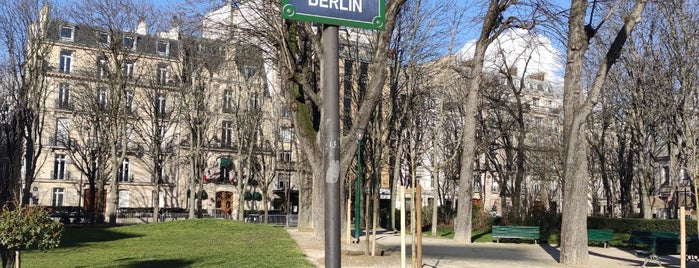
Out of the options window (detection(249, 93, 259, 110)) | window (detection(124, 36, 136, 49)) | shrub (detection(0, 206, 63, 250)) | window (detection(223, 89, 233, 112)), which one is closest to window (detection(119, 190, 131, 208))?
window (detection(223, 89, 233, 112))

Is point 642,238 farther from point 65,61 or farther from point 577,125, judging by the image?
point 65,61

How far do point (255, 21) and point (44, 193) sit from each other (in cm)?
3768

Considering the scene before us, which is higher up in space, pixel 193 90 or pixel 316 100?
pixel 193 90

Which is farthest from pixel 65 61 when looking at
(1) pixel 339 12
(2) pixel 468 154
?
(1) pixel 339 12

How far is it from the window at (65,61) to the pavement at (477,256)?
34917mm

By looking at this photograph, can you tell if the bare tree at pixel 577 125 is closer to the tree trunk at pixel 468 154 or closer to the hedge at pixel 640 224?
the tree trunk at pixel 468 154

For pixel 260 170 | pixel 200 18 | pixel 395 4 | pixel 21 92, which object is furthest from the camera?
pixel 260 170

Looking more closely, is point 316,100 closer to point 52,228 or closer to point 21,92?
point 52,228

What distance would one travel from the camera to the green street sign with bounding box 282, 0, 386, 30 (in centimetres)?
512

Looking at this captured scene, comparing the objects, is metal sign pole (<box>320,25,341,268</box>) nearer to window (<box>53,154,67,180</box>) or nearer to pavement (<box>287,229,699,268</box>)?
pavement (<box>287,229,699,268</box>)

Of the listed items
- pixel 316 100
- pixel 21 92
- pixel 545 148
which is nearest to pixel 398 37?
pixel 316 100

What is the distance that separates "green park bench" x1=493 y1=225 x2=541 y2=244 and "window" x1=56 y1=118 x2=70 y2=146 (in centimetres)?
3522

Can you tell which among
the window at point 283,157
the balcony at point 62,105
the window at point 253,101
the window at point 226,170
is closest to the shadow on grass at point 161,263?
the window at point 253,101

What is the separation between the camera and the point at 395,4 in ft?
59.0
